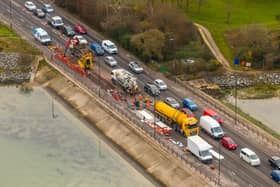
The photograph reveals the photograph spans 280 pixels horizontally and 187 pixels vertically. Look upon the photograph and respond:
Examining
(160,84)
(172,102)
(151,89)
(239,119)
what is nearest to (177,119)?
(172,102)

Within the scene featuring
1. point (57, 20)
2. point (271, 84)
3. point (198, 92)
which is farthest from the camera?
point (57, 20)

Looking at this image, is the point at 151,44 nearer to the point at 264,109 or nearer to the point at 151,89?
the point at 151,89

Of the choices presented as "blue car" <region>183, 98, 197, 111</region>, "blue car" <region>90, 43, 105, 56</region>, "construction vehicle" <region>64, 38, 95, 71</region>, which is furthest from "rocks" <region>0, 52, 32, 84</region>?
"blue car" <region>183, 98, 197, 111</region>

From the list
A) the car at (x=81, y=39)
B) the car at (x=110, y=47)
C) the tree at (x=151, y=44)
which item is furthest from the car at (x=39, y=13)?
the tree at (x=151, y=44)

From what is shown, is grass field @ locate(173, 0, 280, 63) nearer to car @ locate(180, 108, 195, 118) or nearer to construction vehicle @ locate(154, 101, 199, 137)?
car @ locate(180, 108, 195, 118)

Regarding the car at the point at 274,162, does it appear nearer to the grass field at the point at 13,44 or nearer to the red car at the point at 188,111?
the red car at the point at 188,111

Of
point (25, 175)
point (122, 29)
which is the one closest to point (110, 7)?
point (122, 29)

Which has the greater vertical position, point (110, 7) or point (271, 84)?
point (110, 7)

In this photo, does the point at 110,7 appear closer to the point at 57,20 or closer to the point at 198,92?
the point at 57,20
